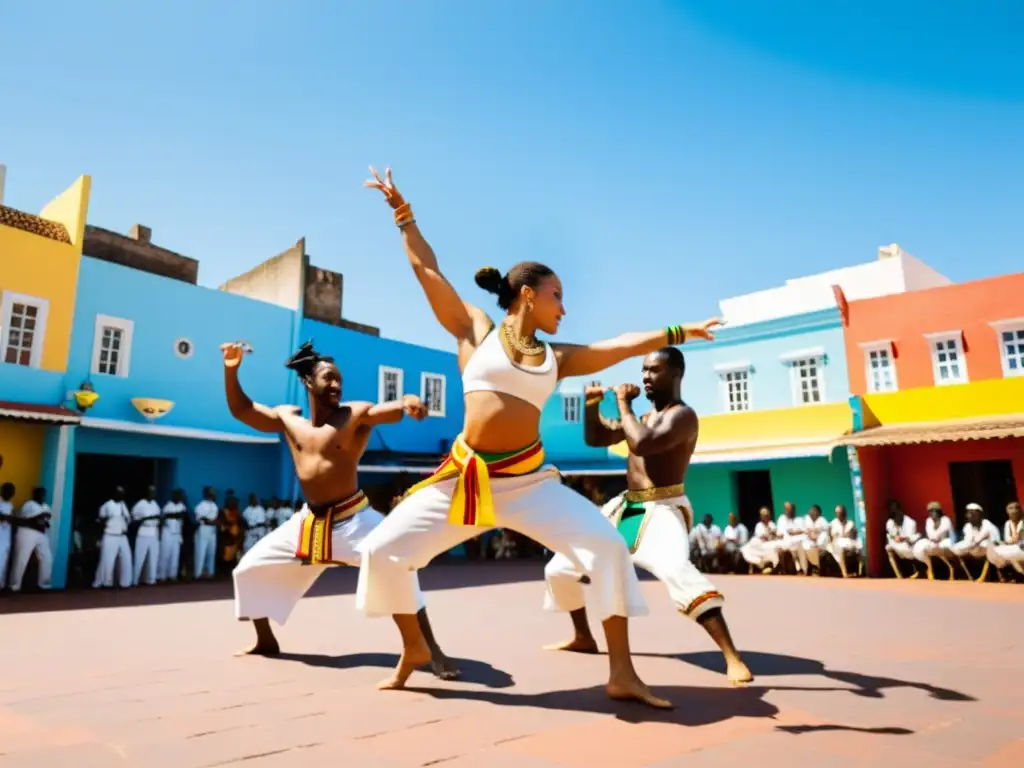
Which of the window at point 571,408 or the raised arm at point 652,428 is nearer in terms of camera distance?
the raised arm at point 652,428

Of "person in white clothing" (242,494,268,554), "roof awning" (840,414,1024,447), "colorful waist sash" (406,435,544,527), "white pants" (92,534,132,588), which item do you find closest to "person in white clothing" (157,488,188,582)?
"white pants" (92,534,132,588)

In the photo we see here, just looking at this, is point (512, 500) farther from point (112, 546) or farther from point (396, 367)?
point (396, 367)

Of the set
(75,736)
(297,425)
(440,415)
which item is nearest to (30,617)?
(297,425)

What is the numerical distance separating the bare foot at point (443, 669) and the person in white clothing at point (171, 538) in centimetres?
1040

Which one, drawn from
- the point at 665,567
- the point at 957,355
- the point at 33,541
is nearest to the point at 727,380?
the point at 957,355

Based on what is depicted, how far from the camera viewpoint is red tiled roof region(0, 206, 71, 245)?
39.8 ft

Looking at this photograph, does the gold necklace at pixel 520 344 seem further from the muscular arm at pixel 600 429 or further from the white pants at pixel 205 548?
the white pants at pixel 205 548

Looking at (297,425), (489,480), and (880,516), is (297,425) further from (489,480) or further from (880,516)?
(880,516)

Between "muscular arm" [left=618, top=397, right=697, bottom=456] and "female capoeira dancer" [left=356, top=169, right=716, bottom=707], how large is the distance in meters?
0.62

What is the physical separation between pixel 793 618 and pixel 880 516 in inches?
374

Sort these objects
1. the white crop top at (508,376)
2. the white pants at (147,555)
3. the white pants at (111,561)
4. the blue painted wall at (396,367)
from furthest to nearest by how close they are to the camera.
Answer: the blue painted wall at (396,367) → the white pants at (147,555) → the white pants at (111,561) → the white crop top at (508,376)

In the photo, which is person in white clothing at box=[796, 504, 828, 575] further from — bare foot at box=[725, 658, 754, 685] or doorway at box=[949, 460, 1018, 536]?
bare foot at box=[725, 658, 754, 685]

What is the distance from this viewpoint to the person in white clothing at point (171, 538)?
1241cm

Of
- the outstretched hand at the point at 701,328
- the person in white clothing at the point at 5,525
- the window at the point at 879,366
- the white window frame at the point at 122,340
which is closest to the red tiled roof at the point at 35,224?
the white window frame at the point at 122,340
